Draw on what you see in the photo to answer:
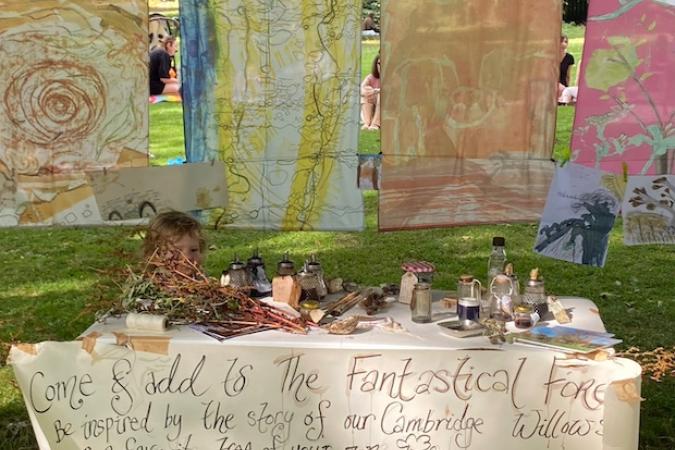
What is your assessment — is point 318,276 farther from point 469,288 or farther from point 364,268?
point 364,268

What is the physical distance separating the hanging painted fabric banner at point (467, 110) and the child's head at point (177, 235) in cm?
75

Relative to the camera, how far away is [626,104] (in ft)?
9.99

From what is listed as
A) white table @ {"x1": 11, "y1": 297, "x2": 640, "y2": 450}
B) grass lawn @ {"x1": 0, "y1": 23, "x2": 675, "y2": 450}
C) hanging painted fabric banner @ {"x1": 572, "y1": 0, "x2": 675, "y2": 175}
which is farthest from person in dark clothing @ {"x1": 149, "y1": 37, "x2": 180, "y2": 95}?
hanging painted fabric banner @ {"x1": 572, "y1": 0, "x2": 675, "y2": 175}

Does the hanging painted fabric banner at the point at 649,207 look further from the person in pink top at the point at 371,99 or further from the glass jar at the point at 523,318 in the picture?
the person in pink top at the point at 371,99

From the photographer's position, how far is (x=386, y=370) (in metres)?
2.34

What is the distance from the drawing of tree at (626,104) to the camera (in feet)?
9.90

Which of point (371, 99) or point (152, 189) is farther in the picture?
point (371, 99)

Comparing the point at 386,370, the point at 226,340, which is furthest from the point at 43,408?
the point at 386,370

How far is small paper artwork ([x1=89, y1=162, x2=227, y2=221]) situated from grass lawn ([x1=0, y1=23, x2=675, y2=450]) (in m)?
0.16

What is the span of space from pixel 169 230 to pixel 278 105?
0.69 meters

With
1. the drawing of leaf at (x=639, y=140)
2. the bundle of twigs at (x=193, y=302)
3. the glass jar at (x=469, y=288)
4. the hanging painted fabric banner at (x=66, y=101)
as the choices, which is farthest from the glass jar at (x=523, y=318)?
the hanging painted fabric banner at (x=66, y=101)

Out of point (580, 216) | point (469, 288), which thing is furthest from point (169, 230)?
point (580, 216)

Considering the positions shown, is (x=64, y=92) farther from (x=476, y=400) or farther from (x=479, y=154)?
(x=476, y=400)

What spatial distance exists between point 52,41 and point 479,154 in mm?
1682
